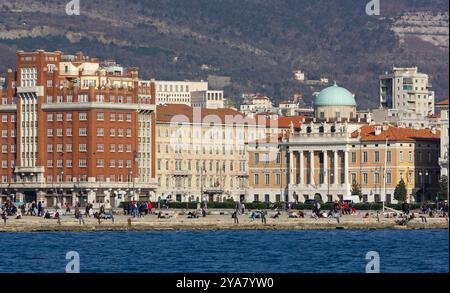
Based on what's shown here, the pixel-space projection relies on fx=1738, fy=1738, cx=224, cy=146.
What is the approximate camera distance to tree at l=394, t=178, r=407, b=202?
19100cm

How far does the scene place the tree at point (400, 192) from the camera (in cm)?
19100

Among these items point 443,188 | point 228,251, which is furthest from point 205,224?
point 443,188

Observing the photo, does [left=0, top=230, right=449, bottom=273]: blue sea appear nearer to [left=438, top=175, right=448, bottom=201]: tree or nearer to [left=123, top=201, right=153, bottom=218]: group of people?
[left=123, top=201, right=153, bottom=218]: group of people

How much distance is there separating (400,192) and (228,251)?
98334mm

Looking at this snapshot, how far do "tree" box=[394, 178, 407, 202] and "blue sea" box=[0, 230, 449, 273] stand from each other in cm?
6188

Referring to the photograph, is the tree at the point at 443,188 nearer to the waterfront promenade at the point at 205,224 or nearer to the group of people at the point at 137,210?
the group of people at the point at 137,210

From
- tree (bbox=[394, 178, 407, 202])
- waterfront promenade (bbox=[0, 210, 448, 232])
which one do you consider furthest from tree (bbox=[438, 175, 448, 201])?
waterfront promenade (bbox=[0, 210, 448, 232])

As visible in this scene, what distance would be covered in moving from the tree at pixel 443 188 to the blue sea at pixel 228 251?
49.4 metres

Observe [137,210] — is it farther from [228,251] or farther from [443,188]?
[228,251]

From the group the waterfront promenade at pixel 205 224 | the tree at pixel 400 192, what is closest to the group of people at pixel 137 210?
the waterfront promenade at pixel 205 224
